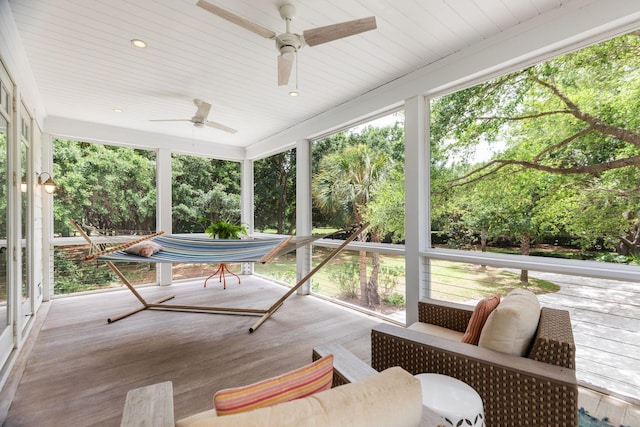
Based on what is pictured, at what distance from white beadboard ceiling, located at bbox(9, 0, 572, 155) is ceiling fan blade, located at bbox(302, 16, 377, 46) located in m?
0.27

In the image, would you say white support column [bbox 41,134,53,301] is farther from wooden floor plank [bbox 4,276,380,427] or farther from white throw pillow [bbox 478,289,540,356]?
white throw pillow [bbox 478,289,540,356]

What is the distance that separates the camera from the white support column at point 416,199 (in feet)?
9.82

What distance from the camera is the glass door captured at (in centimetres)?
223

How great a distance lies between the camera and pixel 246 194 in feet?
20.4

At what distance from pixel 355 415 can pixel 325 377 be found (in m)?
0.18

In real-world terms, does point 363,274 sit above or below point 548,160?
below

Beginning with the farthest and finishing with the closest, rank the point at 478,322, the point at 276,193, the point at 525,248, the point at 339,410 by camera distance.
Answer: the point at 276,193
the point at 525,248
the point at 478,322
the point at 339,410

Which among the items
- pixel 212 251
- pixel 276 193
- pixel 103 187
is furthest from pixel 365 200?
pixel 103 187

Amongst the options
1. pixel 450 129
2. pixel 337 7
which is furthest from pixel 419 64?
pixel 337 7

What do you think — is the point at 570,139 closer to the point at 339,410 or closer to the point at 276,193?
the point at 339,410

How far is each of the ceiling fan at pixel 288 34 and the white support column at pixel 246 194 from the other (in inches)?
159

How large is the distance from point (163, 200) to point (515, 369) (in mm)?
5243

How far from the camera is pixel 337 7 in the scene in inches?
81.0

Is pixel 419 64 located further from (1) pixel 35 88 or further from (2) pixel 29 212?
(2) pixel 29 212
